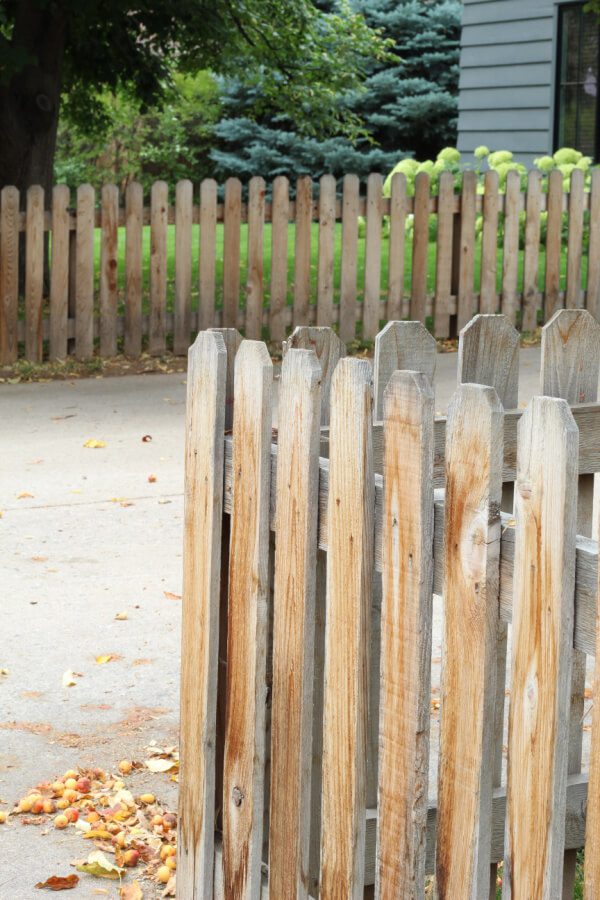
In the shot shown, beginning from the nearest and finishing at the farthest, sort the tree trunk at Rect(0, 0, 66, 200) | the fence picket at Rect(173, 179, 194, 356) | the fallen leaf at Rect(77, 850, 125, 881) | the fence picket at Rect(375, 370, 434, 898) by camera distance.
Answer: the fence picket at Rect(375, 370, 434, 898)
the fallen leaf at Rect(77, 850, 125, 881)
the fence picket at Rect(173, 179, 194, 356)
the tree trunk at Rect(0, 0, 66, 200)

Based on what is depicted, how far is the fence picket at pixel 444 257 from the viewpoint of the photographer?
480 inches

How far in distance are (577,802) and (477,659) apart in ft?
3.03

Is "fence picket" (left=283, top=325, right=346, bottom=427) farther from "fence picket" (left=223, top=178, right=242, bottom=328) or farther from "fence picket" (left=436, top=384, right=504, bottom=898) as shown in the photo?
"fence picket" (left=223, top=178, right=242, bottom=328)

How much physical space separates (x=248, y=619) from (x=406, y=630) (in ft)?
1.68

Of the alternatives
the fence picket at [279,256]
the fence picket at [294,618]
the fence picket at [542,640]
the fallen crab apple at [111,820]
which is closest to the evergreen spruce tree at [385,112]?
the fence picket at [279,256]

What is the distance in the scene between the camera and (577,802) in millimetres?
2910

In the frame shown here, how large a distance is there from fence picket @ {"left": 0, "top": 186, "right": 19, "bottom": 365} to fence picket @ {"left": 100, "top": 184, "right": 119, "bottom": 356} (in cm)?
70

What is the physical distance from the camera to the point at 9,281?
1066 centimetres

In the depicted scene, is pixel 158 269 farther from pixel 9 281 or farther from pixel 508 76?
pixel 508 76

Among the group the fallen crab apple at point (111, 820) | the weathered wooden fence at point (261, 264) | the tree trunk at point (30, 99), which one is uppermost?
the tree trunk at point (30, 99)

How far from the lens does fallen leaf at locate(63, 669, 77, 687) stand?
14.9ft

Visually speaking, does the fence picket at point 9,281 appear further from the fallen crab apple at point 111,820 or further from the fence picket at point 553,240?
the fallen crab apple at point 111,820

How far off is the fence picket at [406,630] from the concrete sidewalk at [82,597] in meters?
1.17

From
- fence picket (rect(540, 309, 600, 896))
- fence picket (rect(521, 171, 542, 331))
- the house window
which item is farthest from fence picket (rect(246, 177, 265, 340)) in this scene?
fence picket (rect(540, 309, 600, 896))
